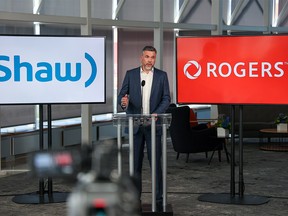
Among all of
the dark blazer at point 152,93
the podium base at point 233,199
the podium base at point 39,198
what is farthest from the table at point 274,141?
the dark blazer at point 152,93

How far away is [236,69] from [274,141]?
6721 mm

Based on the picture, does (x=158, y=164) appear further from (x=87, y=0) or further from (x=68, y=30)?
(x=68, y=30)

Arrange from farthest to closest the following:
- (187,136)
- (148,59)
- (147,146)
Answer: (187,136) < (147,146) < (148,59)

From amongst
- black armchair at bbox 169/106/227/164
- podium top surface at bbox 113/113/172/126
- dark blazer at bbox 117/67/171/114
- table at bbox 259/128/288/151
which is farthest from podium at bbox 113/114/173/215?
table at bbox 259/128/288/151

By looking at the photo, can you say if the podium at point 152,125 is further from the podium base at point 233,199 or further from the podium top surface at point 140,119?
the podium base at point 233,199

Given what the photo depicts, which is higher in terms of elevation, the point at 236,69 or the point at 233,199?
the point at 236,69

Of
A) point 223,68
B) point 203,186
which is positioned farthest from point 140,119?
point 203,186

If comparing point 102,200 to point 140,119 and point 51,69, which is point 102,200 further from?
point 51,69

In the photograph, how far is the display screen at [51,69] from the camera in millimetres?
6223

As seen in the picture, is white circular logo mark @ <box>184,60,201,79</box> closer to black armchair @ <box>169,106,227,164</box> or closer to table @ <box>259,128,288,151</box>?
black armchair @ <box>169,106,227,164</box>

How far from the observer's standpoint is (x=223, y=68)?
6281 millimetres

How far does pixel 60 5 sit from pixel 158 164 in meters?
6.17

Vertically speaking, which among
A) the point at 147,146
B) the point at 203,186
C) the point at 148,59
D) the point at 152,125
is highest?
the point at 148,59

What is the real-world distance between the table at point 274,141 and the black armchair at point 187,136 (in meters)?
1.84
